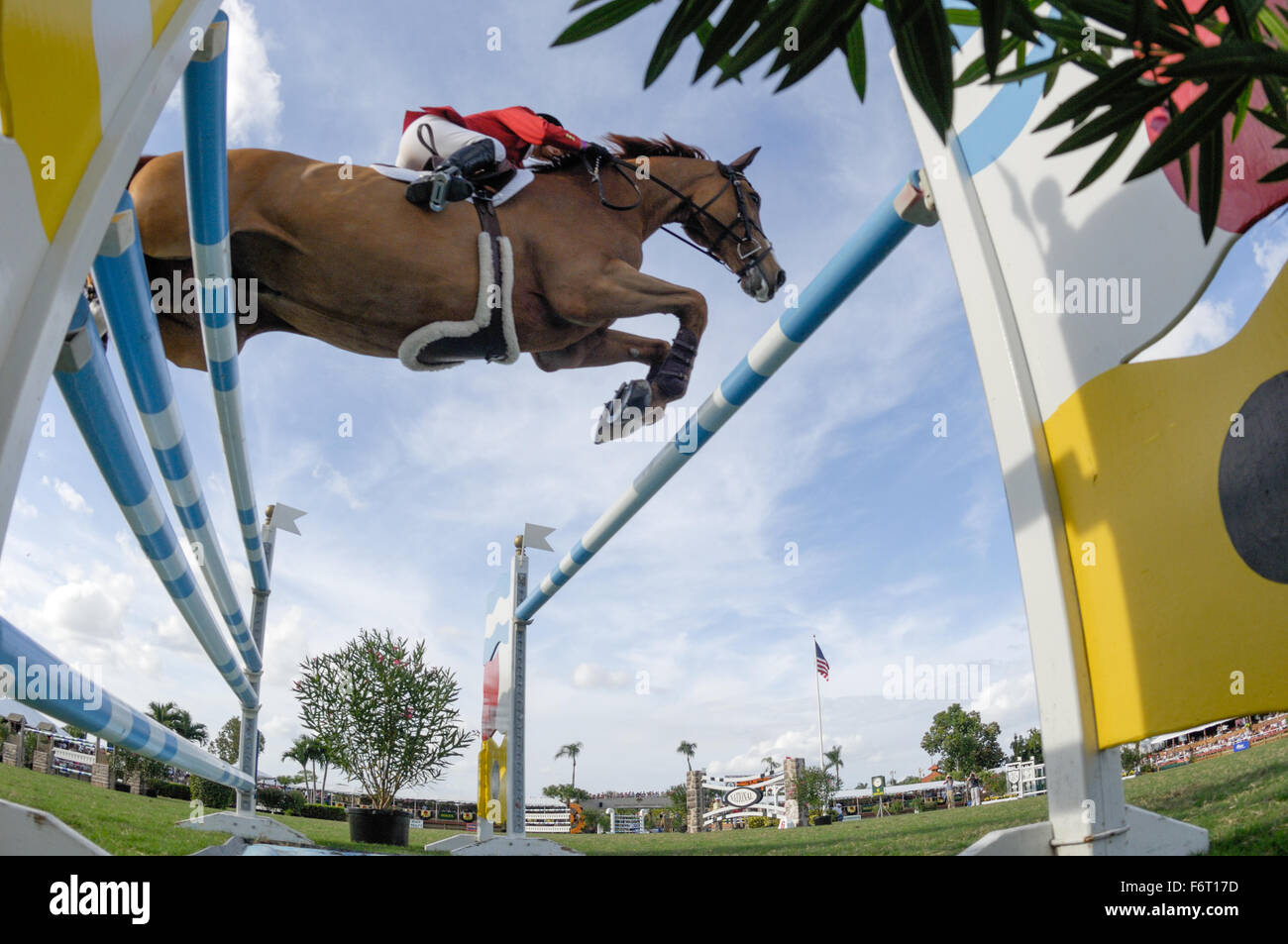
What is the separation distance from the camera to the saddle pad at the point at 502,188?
221 cm

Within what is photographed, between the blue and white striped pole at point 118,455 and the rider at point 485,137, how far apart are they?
49.4 inches

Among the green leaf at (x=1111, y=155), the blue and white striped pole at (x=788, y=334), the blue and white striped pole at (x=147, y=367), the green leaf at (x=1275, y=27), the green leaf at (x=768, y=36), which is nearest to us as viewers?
the green leaf at (x=768, y=36)

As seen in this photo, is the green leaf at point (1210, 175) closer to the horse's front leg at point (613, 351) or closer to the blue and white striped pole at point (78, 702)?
the blue and white striped pole at point (78, 702)

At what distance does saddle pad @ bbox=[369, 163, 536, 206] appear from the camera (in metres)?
2.21

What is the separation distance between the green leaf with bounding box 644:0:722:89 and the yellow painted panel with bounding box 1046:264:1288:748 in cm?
98

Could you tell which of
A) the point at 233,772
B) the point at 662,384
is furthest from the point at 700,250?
the point at 233,772

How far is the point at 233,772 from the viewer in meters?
4.18

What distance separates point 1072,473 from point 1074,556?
142 mm

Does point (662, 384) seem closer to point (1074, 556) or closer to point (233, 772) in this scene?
point (1074, 556)

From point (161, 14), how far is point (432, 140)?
65.4 inches

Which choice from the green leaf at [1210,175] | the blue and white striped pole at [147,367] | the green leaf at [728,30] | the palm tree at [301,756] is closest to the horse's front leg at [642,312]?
the blue and white striped pole at [147,367]

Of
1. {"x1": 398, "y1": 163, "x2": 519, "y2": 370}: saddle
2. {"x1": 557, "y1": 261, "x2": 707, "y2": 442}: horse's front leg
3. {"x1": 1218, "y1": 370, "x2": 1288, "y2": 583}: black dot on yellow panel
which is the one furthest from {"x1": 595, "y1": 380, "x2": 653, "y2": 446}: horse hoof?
{"x1": 1218, "y1": 370, "x2": 1288, "y2": 583}: black dot on yellow panel

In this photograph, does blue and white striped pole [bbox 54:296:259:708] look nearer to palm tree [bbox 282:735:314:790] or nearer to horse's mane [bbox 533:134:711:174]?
horse's mane [bbox 533:134:711:174]
